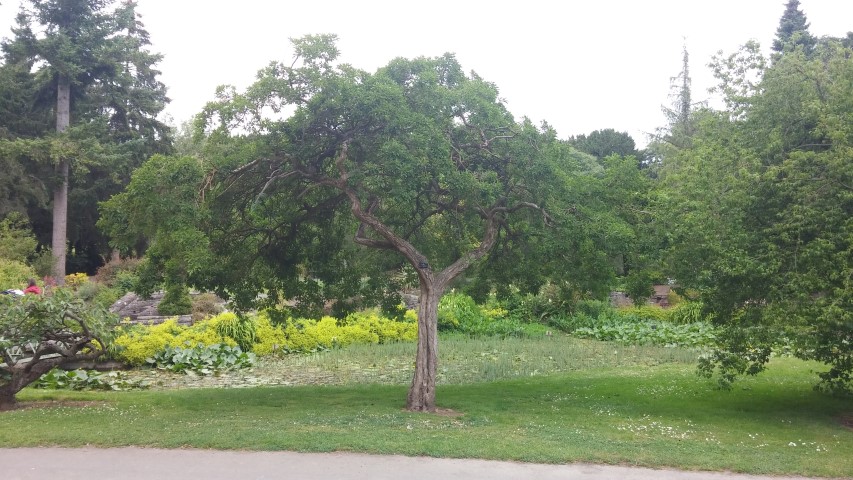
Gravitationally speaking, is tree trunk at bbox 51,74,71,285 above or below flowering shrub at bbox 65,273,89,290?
above

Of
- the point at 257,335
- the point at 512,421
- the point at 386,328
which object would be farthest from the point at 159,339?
the point at 512,421

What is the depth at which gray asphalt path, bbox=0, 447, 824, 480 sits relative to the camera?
25.0 ft

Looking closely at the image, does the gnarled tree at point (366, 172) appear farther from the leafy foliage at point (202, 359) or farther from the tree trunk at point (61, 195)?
the tree trunk at point (61, 195)

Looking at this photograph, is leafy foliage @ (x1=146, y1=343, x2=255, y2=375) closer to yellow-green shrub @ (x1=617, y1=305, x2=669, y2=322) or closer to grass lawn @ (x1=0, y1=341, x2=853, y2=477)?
grass lawn @ (x1=0, y1=341, x2=853, y2=477)

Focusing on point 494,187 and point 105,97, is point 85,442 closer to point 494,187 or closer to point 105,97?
point 494,187

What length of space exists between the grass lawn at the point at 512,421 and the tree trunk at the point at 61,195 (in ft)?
69.4

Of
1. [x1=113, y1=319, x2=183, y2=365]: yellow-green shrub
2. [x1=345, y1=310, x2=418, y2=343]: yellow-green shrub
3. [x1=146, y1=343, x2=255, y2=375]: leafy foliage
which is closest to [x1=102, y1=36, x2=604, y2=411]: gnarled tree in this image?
[x1=146, y1=343, x2=255, y2=375]: leafy foliage

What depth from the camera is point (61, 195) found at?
33.1 metres

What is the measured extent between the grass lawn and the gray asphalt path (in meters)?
0.29

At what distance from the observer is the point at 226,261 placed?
13141mm

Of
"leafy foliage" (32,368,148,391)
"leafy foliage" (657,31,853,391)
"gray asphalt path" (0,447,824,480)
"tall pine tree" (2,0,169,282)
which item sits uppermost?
"tall pine tree" (2,0,169,282)

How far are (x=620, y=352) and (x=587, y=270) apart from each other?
9.57 m

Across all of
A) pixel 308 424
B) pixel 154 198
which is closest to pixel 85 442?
pixel 308 424

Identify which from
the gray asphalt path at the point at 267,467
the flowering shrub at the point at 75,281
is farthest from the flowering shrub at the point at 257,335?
the flowering shrub at the point at 75,281
